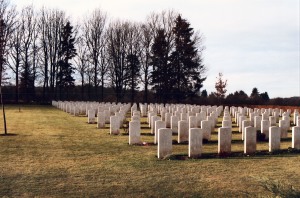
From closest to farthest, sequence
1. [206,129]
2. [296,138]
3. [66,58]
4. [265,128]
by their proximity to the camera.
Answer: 1. [296,138]
2. [206,129]
3. [265,128]
4. [66,58]

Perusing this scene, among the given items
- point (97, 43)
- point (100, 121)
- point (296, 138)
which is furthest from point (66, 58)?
point (296, 138)

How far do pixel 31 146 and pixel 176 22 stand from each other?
42.7 metres

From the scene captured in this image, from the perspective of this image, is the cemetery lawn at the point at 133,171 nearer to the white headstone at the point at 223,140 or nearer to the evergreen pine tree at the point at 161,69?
the white headstone at the point at 223,140

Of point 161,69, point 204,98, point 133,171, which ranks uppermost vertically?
point 161,69

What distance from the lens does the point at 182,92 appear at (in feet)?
168

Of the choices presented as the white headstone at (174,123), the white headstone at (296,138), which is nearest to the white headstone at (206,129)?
the white headstone at (174,123)

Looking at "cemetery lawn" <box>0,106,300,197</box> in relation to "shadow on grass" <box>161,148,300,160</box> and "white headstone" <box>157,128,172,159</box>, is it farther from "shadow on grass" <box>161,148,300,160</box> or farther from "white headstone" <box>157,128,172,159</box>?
"white headstone" <box>157,128,172,159</box>

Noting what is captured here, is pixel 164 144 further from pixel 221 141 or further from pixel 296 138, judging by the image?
pixel 296 138

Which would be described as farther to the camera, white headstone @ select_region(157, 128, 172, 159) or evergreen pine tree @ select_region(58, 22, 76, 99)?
evergreen pine tree @ select_region(58, 22, 76, 99)

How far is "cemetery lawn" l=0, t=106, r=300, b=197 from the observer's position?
298 inches

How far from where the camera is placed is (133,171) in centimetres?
929

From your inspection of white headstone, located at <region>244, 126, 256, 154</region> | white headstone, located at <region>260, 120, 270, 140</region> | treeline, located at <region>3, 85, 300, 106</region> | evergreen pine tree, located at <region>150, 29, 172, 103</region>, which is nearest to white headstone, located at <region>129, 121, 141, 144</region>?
white headstone, located at <region>244, 126, 256, 154</region>

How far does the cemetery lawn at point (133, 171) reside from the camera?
24.8ft

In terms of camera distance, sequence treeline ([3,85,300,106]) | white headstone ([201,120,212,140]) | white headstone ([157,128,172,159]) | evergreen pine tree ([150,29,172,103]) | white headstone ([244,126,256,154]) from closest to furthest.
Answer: white headstone ([157,128,172,159])
white headstone ([244,126,256,154])
white headstone ([201,120,212,140])
treeline ([3,85,300,106])
evergreen pine tree ([150,29,172,103])
